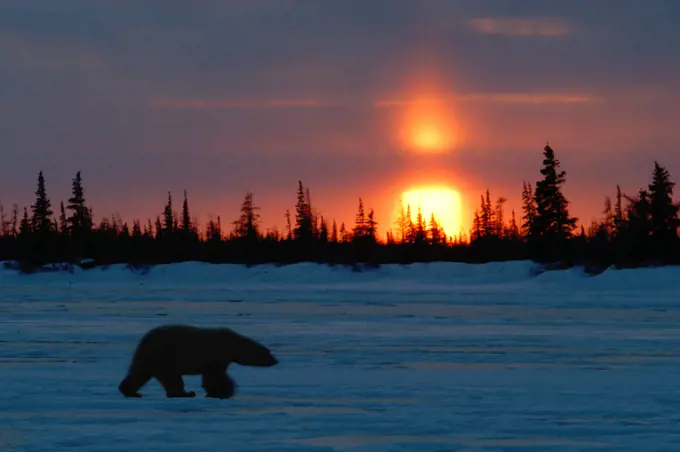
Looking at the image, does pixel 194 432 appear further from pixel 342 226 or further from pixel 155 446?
pixel 342 226

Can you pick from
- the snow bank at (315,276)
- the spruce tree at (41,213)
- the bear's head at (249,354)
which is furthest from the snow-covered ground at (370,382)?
the spruce tree at (41,213)

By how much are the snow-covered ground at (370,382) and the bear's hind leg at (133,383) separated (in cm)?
20

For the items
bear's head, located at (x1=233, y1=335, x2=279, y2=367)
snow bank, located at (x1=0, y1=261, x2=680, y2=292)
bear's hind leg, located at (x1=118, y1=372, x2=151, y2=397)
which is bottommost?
bear's hind leg, located at (x1=118, y1=372, x2=151, y2=397)

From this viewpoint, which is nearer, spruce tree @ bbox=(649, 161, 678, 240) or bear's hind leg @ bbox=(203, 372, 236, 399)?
bear's hind leg @ bbox=(203, 372, 236, 399)

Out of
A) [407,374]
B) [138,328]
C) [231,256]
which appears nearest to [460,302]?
[138,328]

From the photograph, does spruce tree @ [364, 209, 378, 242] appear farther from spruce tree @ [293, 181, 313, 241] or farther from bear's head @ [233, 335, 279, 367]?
bear's head @ [233, 335, 279, 367]

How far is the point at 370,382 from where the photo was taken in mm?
12266

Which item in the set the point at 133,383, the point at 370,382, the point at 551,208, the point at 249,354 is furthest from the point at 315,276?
the point at 133,383

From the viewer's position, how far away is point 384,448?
324 inches

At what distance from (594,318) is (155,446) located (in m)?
18.0

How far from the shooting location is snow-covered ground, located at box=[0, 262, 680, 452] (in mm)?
8625

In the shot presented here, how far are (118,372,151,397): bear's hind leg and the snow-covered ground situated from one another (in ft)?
0.66

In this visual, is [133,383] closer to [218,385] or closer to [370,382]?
[218,385]

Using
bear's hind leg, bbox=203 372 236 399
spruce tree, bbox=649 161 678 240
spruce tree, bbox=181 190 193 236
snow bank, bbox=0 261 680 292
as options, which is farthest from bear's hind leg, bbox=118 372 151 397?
spruce tree, bbox=181 190 193 236
